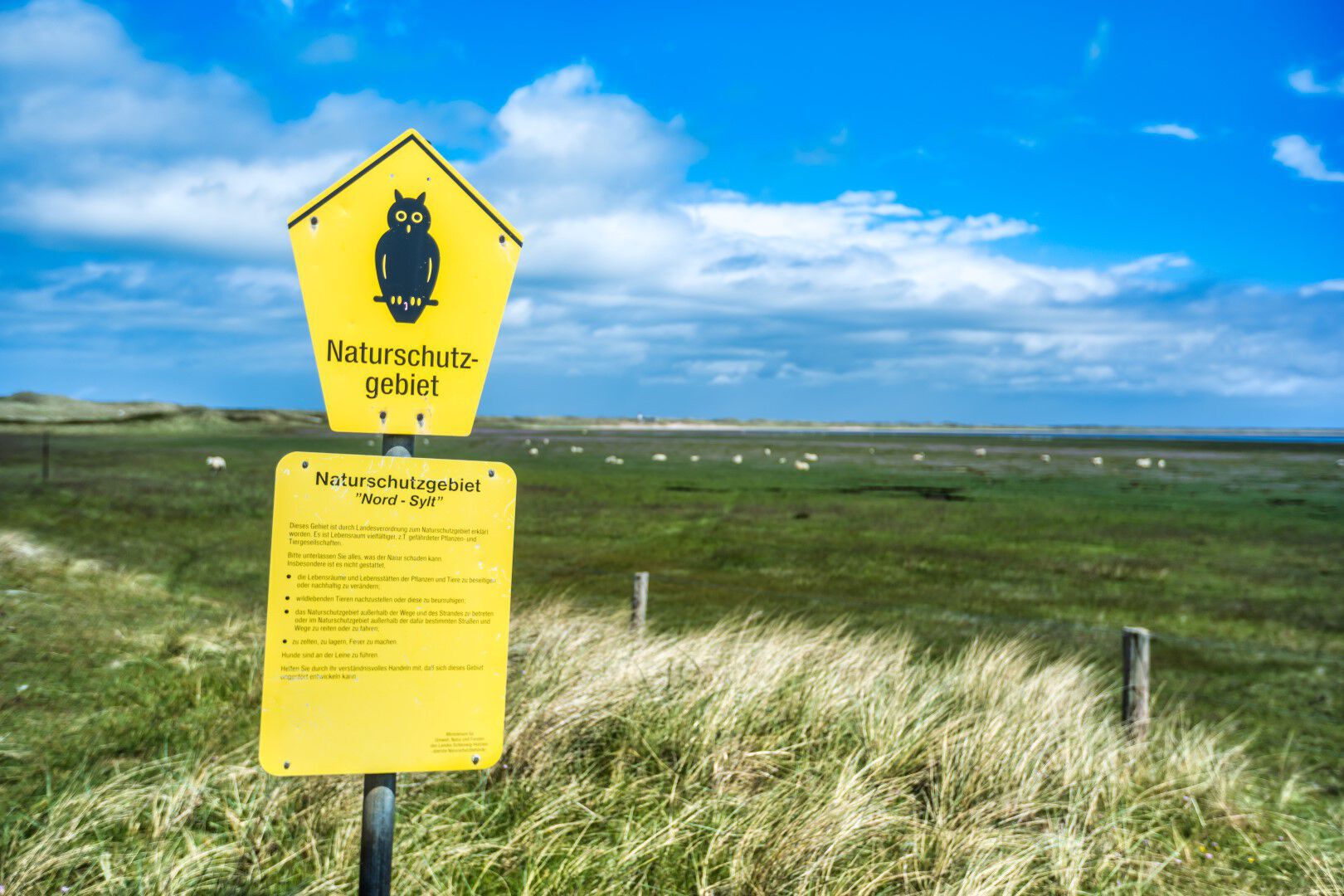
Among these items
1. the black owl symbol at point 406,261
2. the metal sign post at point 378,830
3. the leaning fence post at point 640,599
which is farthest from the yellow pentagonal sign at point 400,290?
the leaning fence post at point 640,599

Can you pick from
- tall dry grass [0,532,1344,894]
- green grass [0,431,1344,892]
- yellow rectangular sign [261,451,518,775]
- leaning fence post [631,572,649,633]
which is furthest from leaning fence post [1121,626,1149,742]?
yellow rectangular sign [261,451,518,775]

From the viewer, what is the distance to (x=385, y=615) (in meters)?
2.59

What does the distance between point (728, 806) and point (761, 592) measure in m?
11.3

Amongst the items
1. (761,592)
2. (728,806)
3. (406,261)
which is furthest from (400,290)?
(761,592)

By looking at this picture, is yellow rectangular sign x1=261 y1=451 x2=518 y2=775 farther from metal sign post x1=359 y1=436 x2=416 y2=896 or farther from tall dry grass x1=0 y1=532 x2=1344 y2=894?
tall dry grass x1=0 y1=532 x2=1344 y2=894

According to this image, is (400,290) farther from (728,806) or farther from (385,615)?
(728,806)

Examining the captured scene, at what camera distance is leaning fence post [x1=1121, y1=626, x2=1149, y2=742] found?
22.3 ft

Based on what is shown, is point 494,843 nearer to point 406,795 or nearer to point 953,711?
point 406,795

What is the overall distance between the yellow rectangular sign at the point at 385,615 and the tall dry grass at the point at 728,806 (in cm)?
109

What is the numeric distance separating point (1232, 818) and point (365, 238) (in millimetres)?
5563

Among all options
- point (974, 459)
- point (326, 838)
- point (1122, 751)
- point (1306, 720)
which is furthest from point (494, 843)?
point (974, 459)

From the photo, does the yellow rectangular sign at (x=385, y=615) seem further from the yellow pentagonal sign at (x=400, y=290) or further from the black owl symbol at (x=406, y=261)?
the black owl symbol at (x=406, y=261)

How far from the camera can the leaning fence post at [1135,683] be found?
681cm

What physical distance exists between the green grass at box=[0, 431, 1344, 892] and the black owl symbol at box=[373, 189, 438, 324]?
7.25 feet
